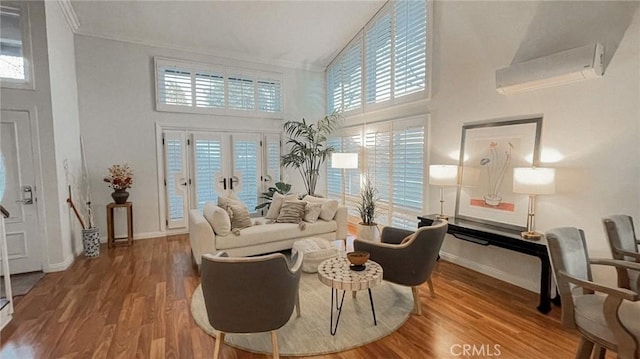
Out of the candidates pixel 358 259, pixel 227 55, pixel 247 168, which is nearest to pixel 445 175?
pixel 358 259

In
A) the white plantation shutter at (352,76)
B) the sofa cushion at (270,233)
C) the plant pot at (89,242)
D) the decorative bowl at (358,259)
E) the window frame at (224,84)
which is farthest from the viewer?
the white plantation shutter at (352,76)

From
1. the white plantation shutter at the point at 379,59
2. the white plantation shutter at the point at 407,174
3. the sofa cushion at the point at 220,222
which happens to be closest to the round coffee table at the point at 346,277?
the sofa cushion at the point at 220,222

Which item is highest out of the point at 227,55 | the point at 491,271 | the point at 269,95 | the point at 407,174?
the point at 227,55

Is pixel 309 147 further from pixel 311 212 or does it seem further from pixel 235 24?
pixel 235 24

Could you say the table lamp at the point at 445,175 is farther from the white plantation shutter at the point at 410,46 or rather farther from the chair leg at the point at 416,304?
the chair leg at the point at 416,304

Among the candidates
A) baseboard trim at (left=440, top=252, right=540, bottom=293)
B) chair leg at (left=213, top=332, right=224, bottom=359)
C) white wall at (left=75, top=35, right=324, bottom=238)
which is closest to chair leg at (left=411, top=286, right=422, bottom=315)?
baseboard trim at (left=440, top=252, right=540, bottom=293)

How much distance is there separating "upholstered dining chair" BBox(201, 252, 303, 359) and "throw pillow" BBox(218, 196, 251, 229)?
205cm

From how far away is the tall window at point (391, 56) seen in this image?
444 cm

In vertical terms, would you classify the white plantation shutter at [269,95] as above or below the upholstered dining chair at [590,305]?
above

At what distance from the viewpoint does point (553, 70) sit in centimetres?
288

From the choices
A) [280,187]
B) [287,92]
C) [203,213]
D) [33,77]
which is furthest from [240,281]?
[287,92]

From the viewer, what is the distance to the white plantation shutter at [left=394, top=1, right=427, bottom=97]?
4.39 metres

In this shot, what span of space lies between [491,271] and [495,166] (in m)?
1.29

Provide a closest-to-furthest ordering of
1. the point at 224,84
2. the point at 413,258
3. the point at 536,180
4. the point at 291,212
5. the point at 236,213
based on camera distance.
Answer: the point at 413,258 < the point at 536,180 < the point at 236,213 < the point at 291,212 < the point at 224,84
